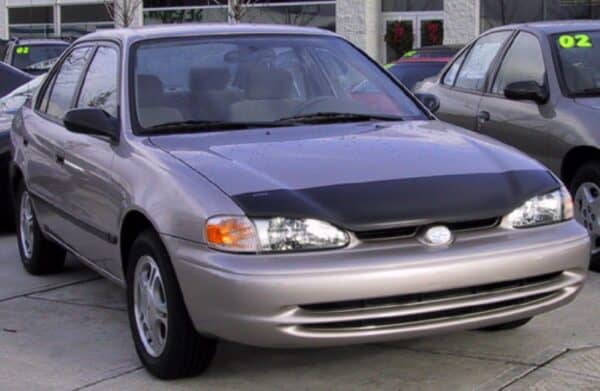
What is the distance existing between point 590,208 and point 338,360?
247cm

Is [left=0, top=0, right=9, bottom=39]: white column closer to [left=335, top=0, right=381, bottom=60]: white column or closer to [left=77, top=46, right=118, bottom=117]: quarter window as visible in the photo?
[left=335, top=0, right=381, bottom=60]: white column

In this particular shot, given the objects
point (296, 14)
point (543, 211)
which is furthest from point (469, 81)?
point (296, 14)

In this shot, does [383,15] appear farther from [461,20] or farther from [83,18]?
[83,18]

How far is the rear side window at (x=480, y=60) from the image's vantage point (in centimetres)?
802

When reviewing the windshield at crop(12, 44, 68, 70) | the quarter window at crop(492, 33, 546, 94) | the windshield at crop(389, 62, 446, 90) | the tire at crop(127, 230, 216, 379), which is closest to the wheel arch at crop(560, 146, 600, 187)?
the quarter window at crop(492, 33, 546, 94)

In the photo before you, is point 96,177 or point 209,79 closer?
point 96,177

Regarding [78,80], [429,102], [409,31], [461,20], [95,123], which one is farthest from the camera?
[409,31]

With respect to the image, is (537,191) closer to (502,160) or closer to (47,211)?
(502,160)

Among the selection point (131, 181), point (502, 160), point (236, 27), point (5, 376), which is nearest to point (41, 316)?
point (5, 376)

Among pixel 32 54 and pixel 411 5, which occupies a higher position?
pixel 411 5

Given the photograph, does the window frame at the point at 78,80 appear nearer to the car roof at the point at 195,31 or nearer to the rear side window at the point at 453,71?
the car roof at the point at 195,31

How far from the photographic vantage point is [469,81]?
826 cm

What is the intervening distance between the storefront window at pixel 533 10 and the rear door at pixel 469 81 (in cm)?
1738

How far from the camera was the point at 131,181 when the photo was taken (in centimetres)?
485
